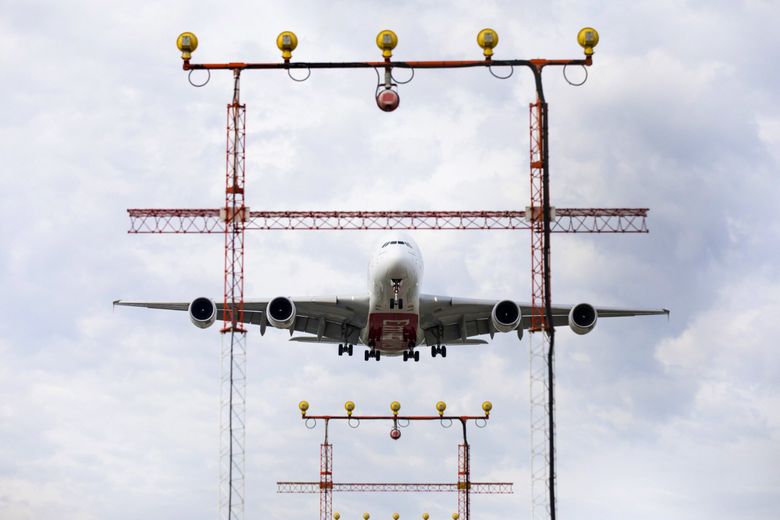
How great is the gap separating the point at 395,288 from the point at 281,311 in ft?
16.5

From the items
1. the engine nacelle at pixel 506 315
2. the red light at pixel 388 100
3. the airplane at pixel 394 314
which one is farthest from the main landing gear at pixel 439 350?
the red light at pixel 388 100

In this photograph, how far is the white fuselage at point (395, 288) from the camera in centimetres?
4838

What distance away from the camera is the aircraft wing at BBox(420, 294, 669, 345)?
54344 mm

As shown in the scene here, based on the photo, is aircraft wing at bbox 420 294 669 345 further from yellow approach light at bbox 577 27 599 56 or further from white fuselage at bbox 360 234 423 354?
yellow approach light at bbox 577 27 599 56

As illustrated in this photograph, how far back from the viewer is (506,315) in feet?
172

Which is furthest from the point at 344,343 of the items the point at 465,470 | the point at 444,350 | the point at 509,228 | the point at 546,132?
the point at 546,132

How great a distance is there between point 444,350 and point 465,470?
6.55 metres

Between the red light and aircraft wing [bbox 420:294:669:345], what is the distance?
16.2 m

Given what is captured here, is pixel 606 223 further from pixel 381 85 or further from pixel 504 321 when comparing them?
pixel 381 85

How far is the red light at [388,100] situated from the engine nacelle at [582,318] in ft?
55.1

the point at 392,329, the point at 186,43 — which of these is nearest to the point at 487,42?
the point at 186,43

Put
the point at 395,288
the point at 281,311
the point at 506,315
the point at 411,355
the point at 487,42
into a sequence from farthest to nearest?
the point at 411,355
the point at 506,315
the point at 281,311
the point at 395,288
the point at 487,42

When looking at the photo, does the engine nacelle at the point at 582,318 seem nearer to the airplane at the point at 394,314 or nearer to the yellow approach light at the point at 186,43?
the airplane at the point at 394,314

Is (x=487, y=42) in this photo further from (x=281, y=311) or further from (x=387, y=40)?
(x=281, y=311)
